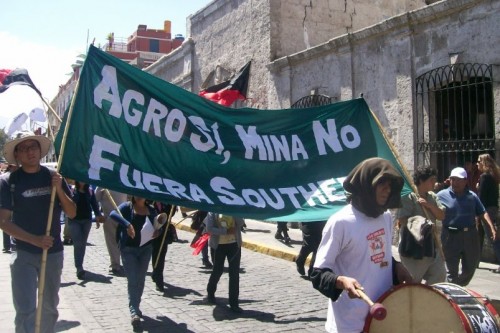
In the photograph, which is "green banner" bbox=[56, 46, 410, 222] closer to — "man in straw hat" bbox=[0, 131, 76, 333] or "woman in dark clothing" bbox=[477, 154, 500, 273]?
"man in straw hat" bbox=[0, 131, 76, 333]

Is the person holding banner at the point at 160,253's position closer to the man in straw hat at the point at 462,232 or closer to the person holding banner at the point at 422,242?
the person holding banner at the point at 422,242

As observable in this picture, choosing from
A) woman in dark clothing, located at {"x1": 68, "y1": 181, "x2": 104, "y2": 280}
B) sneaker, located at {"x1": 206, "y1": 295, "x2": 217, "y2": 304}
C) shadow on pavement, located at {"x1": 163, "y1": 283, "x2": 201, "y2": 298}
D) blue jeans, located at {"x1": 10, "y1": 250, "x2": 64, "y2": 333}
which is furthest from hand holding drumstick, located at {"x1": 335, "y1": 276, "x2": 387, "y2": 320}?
woman in dark clothing, located at {"x1": 68, "y1": 181, "x2": 104, "y2": 280}

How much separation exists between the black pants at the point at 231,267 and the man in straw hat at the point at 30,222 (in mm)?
2500

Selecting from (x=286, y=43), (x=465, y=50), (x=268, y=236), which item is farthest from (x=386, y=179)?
(x=286, y=43)

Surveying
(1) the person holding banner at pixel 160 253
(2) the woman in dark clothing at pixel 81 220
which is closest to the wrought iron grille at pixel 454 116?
(1) the person holding banner at pixel 160 253

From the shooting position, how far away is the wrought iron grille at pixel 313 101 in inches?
537

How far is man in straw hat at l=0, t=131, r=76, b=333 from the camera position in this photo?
4.56 metres

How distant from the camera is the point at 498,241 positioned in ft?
26.3

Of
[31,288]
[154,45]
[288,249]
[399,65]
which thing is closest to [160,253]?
[31,288]

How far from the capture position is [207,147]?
18.1 feet

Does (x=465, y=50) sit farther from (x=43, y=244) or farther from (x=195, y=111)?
(x=43, y=244)

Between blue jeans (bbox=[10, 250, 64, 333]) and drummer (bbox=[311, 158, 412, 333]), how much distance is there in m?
2.49

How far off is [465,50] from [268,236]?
19.6 feet

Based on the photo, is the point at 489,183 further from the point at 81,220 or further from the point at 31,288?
the point at 31,288
